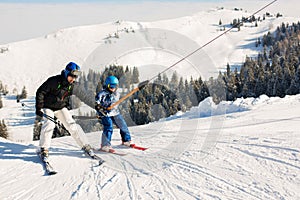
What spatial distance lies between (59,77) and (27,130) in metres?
110

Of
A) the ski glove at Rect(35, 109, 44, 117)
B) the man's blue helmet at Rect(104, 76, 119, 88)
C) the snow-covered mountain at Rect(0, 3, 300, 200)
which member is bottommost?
the snow-covered mountain at Rect(0, 3, 300, 200)

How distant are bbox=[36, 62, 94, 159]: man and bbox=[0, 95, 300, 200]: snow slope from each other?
1.96ft

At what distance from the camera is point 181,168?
6043 mm

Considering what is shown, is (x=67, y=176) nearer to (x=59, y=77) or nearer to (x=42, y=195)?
(x=42, y=195)

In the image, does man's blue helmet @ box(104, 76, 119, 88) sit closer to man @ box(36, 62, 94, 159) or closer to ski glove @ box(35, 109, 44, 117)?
man @ box(36, 62, 94, 159)

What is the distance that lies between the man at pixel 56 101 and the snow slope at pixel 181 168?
0.60 metres

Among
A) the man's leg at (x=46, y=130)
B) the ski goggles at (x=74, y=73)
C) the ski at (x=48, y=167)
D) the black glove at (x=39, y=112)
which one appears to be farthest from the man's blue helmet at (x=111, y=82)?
the ski at (x=48, y=167)

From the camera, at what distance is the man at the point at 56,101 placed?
21.9 feet

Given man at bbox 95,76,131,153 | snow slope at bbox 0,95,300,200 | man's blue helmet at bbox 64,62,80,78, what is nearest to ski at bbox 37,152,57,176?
snow slope at bbox 0,95,300,200

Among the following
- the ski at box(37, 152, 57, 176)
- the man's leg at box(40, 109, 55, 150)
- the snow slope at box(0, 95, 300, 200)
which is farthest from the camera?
the man's leg at box(40, 109, 55, 150)

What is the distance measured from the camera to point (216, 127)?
913 cm

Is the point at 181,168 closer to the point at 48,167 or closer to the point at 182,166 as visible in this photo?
the point at 182,166

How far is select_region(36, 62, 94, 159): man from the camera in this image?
21.9ft

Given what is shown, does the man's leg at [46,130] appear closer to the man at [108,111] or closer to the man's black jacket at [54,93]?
the man's black jacket at [54,93]
